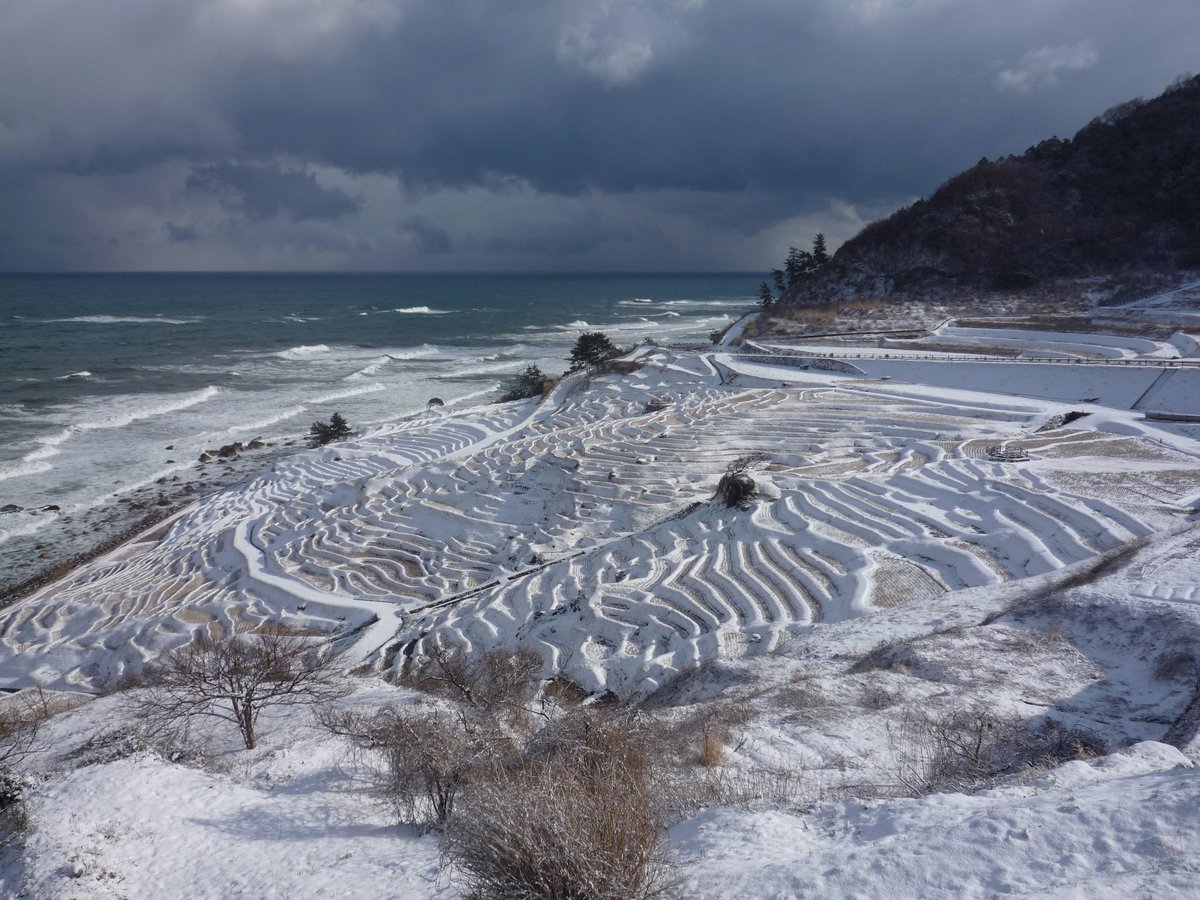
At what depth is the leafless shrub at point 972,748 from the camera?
6.89m

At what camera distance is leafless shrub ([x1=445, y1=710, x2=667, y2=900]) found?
4.46 meters

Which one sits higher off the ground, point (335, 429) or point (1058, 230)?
point (1058, 230)

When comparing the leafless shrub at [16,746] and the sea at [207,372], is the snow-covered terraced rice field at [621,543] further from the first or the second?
the sea at [207,372]

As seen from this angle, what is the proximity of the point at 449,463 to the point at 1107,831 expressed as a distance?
71.2ft

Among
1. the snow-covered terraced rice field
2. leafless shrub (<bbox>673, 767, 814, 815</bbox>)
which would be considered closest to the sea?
the snow-covered terraced rice field

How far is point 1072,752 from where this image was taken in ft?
24.4

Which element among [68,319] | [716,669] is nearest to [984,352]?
[716,669]

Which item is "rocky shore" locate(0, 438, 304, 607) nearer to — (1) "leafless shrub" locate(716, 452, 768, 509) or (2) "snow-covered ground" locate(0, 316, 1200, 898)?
(2) "snow-covered ground" locate(0, 316, 1200, 898)

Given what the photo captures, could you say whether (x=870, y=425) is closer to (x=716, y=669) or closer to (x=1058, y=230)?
(x=716, y=669)

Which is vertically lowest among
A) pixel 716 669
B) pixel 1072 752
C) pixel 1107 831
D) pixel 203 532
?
pixel 203 532

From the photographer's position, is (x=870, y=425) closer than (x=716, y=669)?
No

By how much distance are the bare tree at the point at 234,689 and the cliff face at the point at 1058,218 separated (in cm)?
5741

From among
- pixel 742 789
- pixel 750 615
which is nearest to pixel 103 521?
pixel 750 615

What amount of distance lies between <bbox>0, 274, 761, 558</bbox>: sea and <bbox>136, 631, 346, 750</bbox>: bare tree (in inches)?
786
